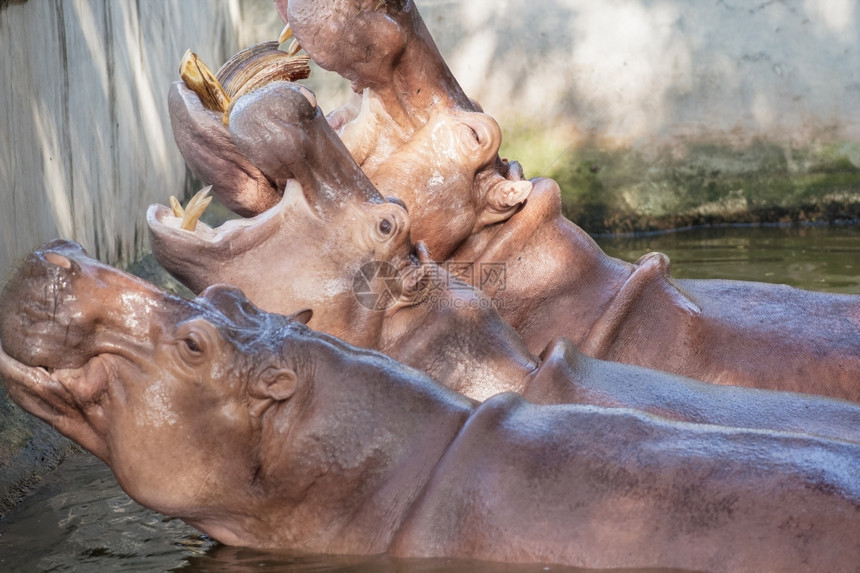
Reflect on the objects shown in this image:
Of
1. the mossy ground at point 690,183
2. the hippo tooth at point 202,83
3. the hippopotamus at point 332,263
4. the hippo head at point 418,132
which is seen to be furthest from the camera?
the mossy ground at point 690,183

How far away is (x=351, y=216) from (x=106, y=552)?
1059 millimetres

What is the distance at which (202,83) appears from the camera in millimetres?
3338

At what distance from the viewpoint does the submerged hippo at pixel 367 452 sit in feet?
6.51

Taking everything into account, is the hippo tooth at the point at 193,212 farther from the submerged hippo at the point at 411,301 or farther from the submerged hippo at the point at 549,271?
the submerged hippo at the point at 549,271

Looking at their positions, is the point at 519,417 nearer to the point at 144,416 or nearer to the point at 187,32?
the point at 144,416

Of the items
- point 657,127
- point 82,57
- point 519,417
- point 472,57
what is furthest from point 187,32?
point 519,417

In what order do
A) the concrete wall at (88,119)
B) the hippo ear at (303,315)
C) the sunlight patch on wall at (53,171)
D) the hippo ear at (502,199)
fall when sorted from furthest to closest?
1. the sunlight patch on wall at (53,171)
2. the concrete wall at (88,119)
3. the hippo ear at (502,199)
4. the hippo ear at (303,315)

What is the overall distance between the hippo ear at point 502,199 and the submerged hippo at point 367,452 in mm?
1405

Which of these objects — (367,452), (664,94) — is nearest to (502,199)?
(367,452)

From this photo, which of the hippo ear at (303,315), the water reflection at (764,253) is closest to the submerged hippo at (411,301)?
the hippo ear at (303,315)

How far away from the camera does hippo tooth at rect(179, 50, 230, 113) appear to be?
329 centimetres

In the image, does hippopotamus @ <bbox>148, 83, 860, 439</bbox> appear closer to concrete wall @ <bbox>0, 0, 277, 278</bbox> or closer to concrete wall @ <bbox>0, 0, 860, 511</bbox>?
concrete wall @ <bbox>0, 0, 277, 278</bbox>

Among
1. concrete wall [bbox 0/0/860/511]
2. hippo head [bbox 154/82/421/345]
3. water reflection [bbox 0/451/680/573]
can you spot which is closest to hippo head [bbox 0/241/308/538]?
water reflection [bbox 0/451/680/573]

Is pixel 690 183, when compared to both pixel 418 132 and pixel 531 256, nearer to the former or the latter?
A: pixel 531 256
